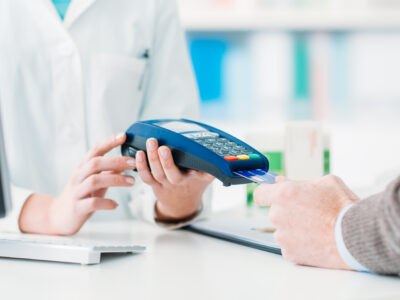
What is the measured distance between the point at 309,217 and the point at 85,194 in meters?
0.37

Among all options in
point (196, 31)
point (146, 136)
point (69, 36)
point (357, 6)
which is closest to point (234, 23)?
point (196, 31)

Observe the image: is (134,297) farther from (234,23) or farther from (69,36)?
(234,23)

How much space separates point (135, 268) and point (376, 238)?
27cm

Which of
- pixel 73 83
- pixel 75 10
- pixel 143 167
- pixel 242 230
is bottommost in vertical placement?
pixel 242 230

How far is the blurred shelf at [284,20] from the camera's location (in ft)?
7.11

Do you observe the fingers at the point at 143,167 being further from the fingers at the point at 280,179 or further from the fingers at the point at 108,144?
the fingers at the point at 280,179

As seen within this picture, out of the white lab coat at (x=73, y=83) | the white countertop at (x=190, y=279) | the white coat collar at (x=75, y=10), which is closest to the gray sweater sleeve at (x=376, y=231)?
the white countertop at (x=190, y=279)

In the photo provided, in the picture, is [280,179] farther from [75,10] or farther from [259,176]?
[75,10]

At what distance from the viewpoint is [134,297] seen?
51cm

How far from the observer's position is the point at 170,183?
798mm

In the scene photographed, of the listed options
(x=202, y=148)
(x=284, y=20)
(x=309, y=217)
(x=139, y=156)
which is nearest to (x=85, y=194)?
(x=139, y=156)

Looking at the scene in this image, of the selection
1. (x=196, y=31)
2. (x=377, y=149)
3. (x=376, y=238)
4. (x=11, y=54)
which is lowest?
(x=377, y=149)

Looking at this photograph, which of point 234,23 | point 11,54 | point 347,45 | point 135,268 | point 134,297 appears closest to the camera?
point 134,297

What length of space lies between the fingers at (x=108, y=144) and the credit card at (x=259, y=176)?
216mm
